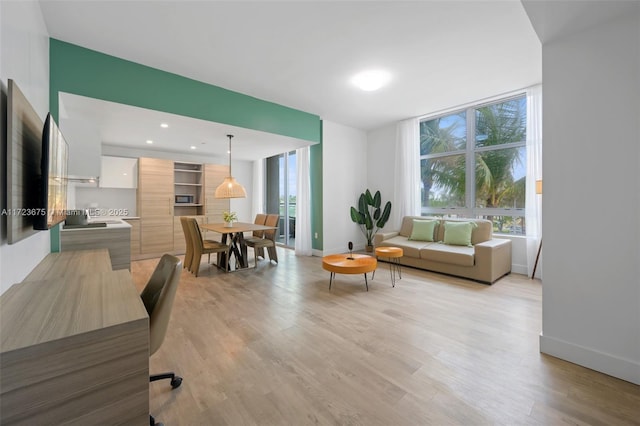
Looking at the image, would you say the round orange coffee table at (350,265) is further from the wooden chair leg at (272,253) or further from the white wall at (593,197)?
the white wall at (593,197)

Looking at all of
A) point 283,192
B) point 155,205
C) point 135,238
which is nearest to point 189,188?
point 155,205

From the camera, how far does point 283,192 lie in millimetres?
7152

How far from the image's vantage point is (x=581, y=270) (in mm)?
1897

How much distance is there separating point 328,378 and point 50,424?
1.38m

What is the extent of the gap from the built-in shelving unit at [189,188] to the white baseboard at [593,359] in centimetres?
664

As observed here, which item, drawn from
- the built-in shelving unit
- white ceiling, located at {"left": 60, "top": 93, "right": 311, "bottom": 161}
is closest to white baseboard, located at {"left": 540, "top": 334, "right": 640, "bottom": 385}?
white ceiling, located at {"left": 60, "top": 93, "right": 311, "bottom": 161}

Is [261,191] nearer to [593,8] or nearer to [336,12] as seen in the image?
[336,12]

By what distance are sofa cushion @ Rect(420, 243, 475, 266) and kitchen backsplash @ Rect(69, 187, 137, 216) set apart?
242 inches

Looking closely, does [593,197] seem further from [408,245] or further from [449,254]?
[408,245]

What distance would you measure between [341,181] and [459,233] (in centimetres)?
266

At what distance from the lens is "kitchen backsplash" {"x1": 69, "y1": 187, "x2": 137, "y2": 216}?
207 inches

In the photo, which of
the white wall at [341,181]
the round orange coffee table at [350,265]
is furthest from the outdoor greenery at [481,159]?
the round orange coffee table at [350,265]

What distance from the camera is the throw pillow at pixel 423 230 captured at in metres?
4.75

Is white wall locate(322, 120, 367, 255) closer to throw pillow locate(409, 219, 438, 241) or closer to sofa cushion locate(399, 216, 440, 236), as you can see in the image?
sofa cushion locate(399, 216, 440, 236)
